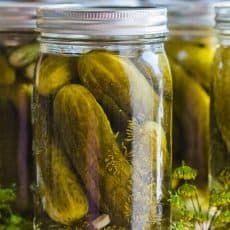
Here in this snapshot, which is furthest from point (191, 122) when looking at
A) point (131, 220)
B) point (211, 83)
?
point (131, 220)

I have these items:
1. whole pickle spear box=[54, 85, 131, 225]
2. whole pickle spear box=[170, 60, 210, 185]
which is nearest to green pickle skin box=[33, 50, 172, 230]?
whole pickle spear box=[54, 85, 131, 225]

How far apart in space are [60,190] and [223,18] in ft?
0.65

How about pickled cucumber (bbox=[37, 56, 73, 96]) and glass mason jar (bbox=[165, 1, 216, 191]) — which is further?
glass mason jar (bbox=[165, 1, 216, 191])

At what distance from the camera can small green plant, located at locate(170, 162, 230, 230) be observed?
59cm

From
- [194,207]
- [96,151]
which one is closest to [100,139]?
[96,151]

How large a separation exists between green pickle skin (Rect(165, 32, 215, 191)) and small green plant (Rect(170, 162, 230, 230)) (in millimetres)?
75

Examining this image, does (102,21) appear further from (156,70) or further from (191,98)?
(191,98)

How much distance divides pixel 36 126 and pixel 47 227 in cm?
8

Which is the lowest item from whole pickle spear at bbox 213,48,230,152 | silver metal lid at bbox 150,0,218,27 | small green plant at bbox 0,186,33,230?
small green plant at bbox 0,186,33,230

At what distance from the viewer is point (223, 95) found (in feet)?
2.02

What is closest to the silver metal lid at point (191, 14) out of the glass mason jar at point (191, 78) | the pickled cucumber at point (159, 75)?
the glass mason jar at point (191, 78)

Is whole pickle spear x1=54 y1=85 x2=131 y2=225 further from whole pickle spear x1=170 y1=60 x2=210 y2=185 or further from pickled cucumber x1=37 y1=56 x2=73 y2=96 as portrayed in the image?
whole pickle spear x1=170 y1=60 x2=210 y2=185

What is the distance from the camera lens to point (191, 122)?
0.69 m

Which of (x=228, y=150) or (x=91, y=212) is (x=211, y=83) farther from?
(x=91, y=212)
